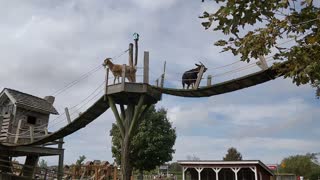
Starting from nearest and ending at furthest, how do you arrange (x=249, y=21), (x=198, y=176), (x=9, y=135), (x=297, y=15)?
(x=249, y=21)
(x=297, y=15)
(x=9, y=135)
(x=198, y=176)

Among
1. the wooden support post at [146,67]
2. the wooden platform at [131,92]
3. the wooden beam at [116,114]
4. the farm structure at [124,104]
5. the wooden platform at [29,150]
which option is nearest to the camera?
the farm structure at [124,104]

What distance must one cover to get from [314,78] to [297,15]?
0.77 meters

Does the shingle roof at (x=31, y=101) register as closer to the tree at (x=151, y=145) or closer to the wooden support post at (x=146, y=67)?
the tree at (x=151, y=145)

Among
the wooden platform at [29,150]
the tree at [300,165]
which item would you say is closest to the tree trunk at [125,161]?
the wooden platform at [29,150]

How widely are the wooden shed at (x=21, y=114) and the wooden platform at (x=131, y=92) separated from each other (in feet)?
30.7

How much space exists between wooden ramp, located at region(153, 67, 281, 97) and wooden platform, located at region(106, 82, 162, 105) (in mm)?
493

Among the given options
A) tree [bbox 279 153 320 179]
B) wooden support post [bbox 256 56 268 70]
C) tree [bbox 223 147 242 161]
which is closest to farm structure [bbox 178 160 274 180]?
wooden support post [bbox 256 56 268 70]

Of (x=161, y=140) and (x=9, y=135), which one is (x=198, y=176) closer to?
(x=161, y=140)

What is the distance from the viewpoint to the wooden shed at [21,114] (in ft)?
75.5

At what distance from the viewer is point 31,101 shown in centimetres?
2634

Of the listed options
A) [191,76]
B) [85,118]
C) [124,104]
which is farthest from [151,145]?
[191,76]

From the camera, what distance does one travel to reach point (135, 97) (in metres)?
15.0

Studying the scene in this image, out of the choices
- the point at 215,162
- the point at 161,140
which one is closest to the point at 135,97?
the point at 215,162

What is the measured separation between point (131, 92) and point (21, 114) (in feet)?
43.3
